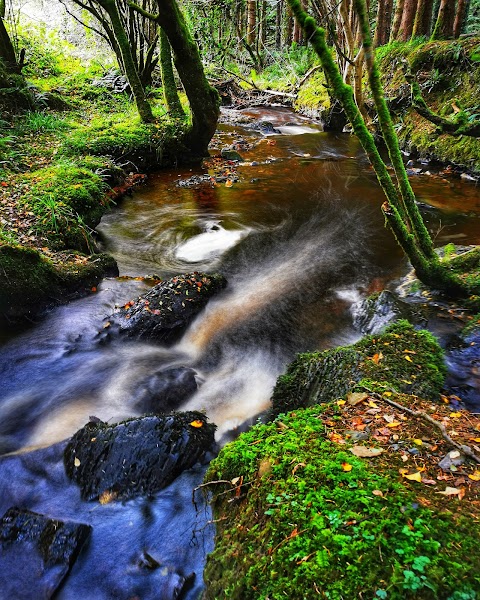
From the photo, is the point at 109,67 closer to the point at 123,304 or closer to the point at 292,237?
the point at 292,237

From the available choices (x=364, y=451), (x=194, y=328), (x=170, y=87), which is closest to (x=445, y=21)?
(x=170, y=87)

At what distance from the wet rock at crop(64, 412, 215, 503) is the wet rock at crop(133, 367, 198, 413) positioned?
2.30 feet

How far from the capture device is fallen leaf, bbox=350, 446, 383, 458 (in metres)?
2.21

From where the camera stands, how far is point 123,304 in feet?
19.4

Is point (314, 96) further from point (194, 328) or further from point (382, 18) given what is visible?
point (194, 328)

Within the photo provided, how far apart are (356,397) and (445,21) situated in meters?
14.7

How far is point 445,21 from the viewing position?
12.5 meters

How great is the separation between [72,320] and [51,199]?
2.69 meters

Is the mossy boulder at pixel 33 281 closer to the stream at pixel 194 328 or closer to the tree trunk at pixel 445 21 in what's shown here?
the stream at pixel 194 328

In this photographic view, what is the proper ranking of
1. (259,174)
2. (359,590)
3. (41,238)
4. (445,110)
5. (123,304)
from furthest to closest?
(259,174)
(445,110)
(41,238)
(123,304)
(359,590)

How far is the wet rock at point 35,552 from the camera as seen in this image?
2.79 meters

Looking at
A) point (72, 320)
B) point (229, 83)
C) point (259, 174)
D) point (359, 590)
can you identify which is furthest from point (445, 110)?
point (229, 83)

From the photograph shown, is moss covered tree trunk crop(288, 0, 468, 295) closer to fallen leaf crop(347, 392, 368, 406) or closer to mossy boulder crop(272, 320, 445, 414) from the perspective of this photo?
mossy boulder crop(272, 320, 445, 414)

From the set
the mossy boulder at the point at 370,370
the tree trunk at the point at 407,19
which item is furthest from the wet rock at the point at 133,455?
the tree trunk at the point at 407,19
